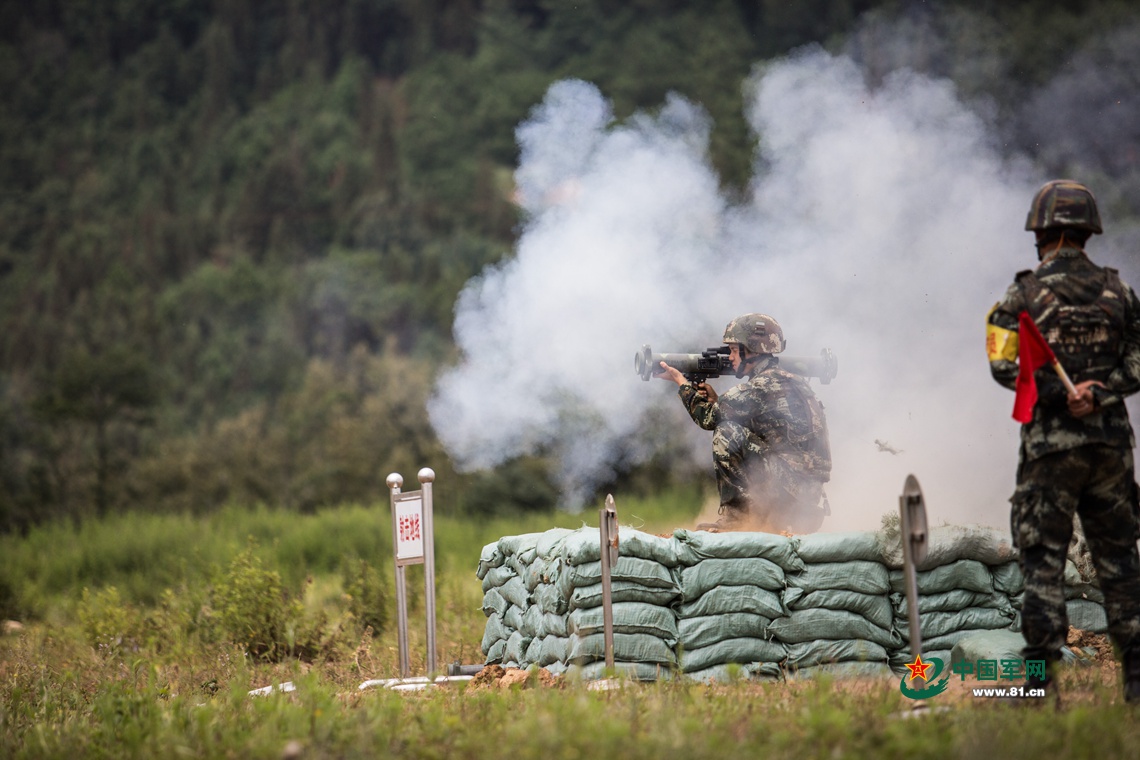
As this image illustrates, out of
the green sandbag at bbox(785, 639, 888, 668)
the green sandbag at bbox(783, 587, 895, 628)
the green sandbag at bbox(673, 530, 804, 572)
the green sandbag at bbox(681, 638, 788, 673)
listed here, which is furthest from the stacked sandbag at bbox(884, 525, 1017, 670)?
the green sandbag at bbox(681, 638, 788, 673)

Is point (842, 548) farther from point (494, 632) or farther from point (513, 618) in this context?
point (494, 632)

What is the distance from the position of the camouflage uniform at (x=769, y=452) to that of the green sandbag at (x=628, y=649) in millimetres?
1621

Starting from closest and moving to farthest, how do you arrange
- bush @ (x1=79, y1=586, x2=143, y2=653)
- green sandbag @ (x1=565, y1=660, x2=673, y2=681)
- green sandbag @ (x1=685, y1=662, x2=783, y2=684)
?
green sandbag @ (x1=565, y1=660, x2=673, y2=681)
green sandbag @ (x1=685, y1=662, x2=783, y2=684)
bush @ (x1=79, y1=586, x2=143, y2=653)

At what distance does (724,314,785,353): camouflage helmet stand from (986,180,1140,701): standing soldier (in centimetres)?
271

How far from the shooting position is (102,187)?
78.5 m

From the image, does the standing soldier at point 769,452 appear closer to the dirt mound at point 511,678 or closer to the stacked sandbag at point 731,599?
the stacked sandbag at point 731,599

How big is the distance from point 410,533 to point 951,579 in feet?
10.4

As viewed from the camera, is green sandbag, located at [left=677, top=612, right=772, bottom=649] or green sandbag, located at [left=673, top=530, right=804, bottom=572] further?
green sandbag, located at [left=673, top=530, right=804, bottom=572]

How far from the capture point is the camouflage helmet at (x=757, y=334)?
8445mm

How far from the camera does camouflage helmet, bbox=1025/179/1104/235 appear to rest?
5.78 meters

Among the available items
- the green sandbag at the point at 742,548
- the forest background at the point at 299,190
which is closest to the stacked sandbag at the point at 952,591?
the green sandbag at the point at 742,548

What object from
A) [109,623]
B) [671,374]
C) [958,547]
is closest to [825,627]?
[958,547]

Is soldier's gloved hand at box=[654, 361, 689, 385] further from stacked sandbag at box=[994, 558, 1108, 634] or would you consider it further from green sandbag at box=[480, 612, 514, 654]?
stacked sandbag at box=[994, 558, 1108, 634]

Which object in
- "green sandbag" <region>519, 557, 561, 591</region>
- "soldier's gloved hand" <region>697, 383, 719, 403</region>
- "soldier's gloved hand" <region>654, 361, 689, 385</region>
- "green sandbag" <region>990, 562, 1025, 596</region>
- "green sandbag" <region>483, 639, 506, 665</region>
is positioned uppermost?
"soldier's gloved hand" <region>654, 361, 689, 385</region>
